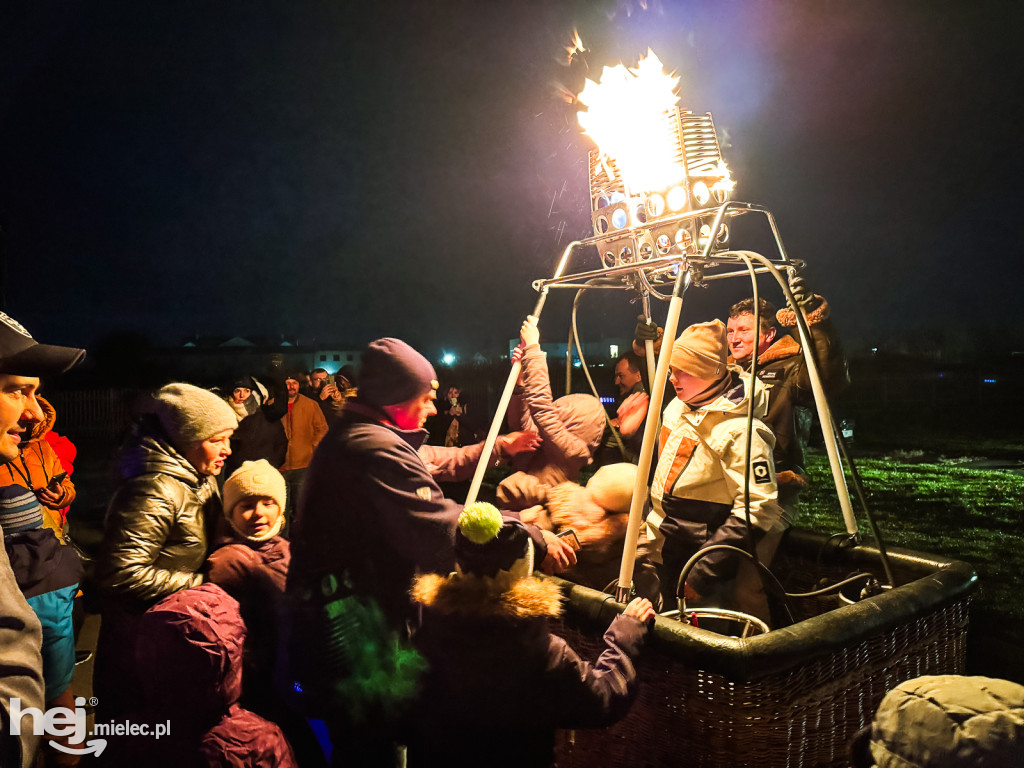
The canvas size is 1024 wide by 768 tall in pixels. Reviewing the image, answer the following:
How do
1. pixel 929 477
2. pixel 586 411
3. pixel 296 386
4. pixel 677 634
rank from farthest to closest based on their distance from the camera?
pixel 929 477, pixel 296 386, pixel 586 411, pixel 677 634

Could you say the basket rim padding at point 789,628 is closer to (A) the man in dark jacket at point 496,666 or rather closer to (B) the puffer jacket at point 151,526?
(A) the man in dark jacket at point 496,666

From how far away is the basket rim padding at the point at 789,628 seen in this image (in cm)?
184

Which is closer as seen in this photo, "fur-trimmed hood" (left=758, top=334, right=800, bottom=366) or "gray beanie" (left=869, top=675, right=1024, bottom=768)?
Result: "gray beanie" (left=869, top=675, right=1024, bottom=768)

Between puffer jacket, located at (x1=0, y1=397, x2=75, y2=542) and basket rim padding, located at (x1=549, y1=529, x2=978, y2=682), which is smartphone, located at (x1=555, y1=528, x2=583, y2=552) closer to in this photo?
basket rim padding, located at (x1=549, y1=529, x2=978, y2=682)

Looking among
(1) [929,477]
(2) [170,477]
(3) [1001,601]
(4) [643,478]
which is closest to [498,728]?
(4) [643,478]

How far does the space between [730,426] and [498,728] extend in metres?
1.51

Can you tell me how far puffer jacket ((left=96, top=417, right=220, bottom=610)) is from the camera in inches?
85.4

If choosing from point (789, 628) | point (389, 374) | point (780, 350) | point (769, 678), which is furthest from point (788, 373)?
point (389, 374)

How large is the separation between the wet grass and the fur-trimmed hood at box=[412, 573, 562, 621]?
3.01 metres

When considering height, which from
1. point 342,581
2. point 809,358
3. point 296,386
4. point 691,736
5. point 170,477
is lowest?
point 691,736

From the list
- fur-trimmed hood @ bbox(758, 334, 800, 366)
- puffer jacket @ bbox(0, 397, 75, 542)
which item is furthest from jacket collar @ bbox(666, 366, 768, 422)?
puffer jacket @ bbox(0, 397, 75, 542)

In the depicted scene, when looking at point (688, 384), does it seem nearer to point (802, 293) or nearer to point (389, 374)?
point (802, 293)

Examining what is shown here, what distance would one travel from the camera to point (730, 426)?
8.82ft

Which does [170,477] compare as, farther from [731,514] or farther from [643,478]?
[731,514]
